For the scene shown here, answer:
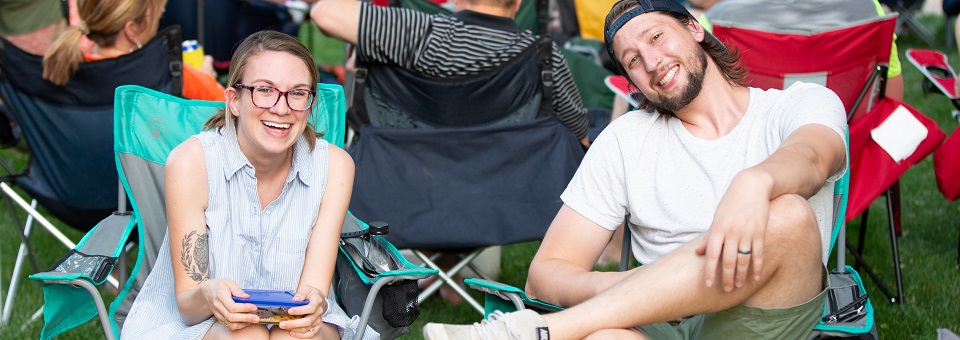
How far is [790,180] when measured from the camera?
2.23m

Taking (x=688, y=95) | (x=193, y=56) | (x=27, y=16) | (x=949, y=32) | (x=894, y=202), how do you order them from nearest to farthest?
(x=688, y=95) → (x=894, y=202) → (x=193, y=56) → (x=27, y=16) → (x=949, y=32)

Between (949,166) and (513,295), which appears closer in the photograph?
(513,295)

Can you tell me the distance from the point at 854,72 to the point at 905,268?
39.4 inches

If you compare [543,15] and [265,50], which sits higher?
[265,50]

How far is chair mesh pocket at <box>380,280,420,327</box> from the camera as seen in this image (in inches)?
109

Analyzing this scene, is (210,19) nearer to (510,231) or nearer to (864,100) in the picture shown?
(510,231)

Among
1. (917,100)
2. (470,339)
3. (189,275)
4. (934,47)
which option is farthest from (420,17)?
(934,47)

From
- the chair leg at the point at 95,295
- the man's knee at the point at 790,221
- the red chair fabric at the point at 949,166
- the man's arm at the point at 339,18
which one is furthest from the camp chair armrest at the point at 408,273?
the red chair fabric at the point at 949,166

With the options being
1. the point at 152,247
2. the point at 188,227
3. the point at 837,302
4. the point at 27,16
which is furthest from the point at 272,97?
the point at 27,16

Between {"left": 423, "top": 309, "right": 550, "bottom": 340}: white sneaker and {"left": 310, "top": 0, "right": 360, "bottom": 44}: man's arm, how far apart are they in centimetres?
165

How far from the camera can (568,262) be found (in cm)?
267

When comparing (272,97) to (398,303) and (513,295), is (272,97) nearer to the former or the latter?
(398,303)

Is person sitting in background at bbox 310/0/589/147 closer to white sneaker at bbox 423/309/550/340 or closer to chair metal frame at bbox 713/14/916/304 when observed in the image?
chair metal frame at bbox 713/14/916/304

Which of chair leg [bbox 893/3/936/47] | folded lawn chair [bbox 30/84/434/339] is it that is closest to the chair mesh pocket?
folded lawn chair [bbox 30/84/434/339]
